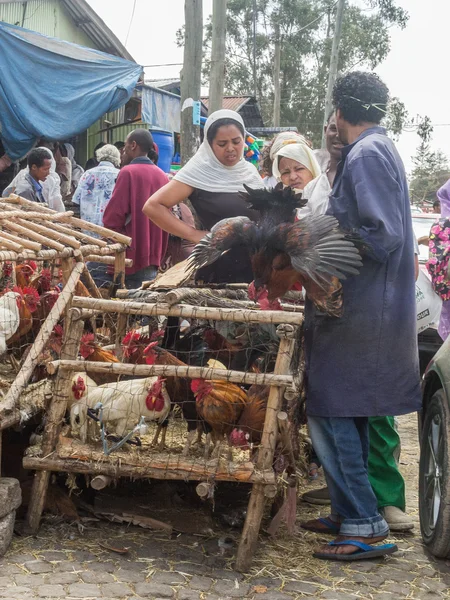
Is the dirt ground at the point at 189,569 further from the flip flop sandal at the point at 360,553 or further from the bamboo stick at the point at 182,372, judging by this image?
the bamboo stick at the point at 182,372

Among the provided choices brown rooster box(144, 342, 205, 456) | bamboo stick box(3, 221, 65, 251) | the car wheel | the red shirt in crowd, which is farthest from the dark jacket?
the red shirt in crowd

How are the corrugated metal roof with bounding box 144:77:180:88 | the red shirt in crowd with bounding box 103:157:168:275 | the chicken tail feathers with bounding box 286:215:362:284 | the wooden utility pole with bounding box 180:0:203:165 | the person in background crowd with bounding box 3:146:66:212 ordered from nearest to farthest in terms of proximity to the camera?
the chicken tail feathers with bounding box 286:215:362:284, the red shirt in crowd with bounding box 103:157:168:275, the person in background crowd with bounding box 3:146:66:212, the wooden utility pole with bounding box 180:0:203:165, the corrugated metal roof with bounding box 144:77:180:88

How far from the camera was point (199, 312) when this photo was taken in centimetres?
341

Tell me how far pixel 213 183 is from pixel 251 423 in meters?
1.73

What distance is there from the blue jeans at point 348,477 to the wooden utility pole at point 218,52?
7899 mm

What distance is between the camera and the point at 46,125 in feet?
33.2

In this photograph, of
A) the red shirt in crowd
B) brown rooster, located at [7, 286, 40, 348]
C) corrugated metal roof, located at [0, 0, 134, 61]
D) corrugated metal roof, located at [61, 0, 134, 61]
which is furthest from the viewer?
corrugated metal roof, located at [61, 0, 134, 61]

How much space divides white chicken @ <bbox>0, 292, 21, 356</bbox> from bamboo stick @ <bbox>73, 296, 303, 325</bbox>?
0.61 metres

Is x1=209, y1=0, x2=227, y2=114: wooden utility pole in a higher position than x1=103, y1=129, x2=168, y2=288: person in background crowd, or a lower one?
higher

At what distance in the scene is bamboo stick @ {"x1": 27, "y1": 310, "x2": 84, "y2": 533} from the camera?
11.4 feet

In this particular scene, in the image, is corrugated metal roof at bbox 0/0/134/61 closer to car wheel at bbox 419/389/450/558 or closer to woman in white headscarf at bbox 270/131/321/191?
woman in white headscarf at bbox 270/131/321/191

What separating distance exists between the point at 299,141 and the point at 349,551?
272 centimetres

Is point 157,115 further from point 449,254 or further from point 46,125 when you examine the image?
point 449,254

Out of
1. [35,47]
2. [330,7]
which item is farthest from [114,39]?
[330,7]
